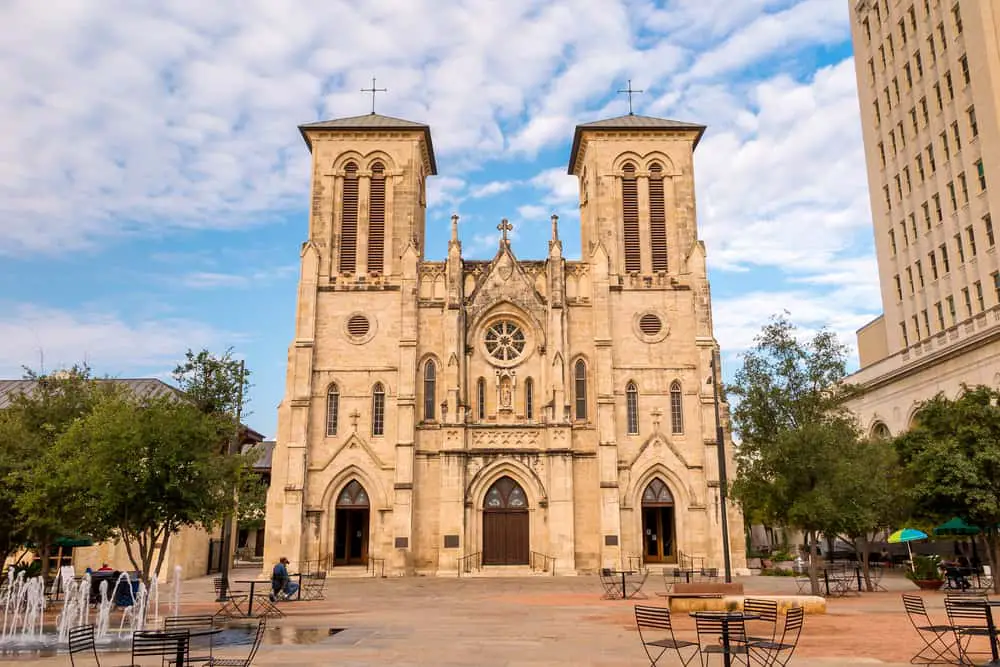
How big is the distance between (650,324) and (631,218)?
6.05m

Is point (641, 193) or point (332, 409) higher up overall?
point (641, 193)

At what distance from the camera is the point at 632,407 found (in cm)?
3972

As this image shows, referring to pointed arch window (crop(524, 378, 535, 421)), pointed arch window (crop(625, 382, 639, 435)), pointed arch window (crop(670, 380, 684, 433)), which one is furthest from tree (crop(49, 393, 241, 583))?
pointed arch window (crop(670, 380, 684, 433))

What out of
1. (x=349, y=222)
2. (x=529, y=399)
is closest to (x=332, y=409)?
(x=529, y=399)

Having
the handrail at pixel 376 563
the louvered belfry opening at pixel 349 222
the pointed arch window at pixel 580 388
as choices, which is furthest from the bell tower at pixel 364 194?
the handrail at pixel 376 563

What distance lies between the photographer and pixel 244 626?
59.7 feet

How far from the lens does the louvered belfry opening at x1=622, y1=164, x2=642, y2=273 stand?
4241cm

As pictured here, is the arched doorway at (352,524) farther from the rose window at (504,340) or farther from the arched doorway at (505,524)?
the rose window at (504,340)

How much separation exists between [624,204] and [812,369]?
1881 cm

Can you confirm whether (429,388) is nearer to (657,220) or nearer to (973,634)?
(657,220)

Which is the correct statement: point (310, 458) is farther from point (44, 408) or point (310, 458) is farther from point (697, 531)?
point (697, 531)

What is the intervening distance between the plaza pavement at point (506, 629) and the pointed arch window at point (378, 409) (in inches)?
431

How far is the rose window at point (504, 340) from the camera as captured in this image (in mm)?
40688

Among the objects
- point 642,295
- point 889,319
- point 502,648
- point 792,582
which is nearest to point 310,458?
point 642,295
